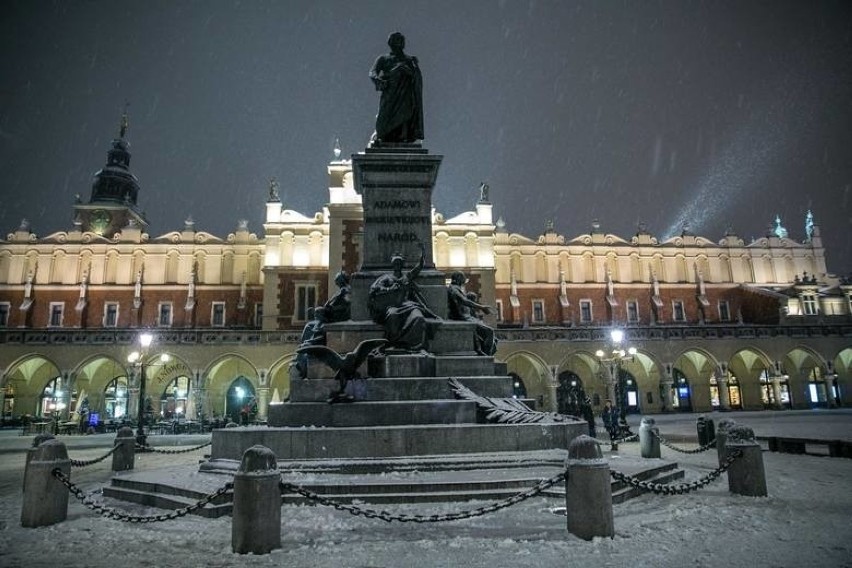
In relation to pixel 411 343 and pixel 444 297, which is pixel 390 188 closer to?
pixel 444 297

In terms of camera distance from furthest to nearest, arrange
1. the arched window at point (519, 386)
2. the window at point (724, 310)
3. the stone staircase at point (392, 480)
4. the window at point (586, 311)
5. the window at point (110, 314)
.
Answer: the window at point (724, 310), the window at point (586, 311), the window at point (110, 314), the arched window at point (519, 386), the stone staircase at point (392, 480)

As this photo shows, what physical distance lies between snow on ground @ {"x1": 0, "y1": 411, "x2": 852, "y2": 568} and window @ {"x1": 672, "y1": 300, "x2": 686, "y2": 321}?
1704 inches

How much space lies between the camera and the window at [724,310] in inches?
1879

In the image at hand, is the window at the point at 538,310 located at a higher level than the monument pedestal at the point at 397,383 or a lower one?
higher

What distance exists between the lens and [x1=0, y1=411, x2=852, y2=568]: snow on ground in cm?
455

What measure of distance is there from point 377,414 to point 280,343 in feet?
91.4

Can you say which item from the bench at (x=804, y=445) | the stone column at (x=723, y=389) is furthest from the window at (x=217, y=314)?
the bench at (x=804, y=445)

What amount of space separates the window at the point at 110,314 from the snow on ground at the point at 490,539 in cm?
4061

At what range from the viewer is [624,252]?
48.4 meters

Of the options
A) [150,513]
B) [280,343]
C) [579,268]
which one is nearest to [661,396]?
[579,268]

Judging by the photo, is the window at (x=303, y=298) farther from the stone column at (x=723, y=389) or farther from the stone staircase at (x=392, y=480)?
the stone staircase at (x=392, y=480)

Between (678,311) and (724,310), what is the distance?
4.12m

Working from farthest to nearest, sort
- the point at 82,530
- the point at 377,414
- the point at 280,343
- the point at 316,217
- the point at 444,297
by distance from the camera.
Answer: the point at 316,217 < the point at 280,343 < the point at 444,297 < the point at 377,414 < the point at 82,530

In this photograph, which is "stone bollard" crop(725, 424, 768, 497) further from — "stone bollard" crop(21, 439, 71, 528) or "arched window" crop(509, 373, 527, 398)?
"arched window" crop(509, 373, 527, 398)
